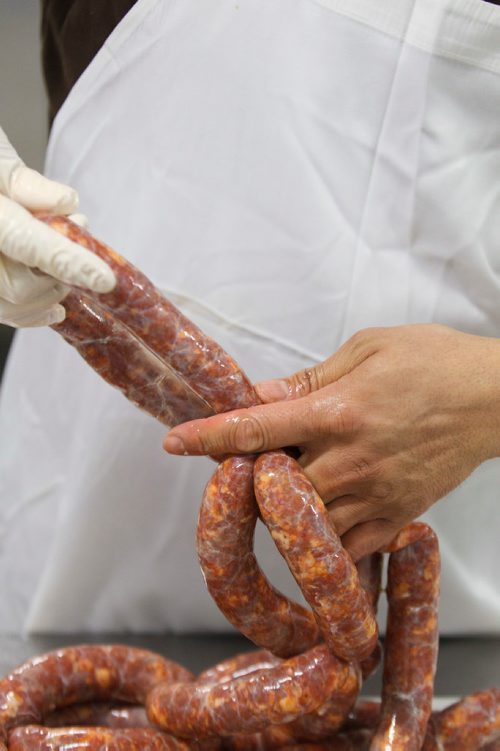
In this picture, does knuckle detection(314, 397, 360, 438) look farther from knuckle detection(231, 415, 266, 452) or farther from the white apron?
the white apron

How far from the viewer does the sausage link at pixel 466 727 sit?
4.64 ft

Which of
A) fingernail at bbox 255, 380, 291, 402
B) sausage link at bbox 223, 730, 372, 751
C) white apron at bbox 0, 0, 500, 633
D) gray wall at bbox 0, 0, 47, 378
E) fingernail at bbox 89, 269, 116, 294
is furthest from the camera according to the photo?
gray wall at bbox 0, 0, 47, 378

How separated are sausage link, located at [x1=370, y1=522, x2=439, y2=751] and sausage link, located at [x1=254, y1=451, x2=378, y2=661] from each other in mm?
165

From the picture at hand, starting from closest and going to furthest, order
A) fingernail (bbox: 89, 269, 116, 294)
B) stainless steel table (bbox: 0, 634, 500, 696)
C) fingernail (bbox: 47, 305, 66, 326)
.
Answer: fingernail (bbox: 89, 269, 116, 294)
fingernail (bbox: 47, 305, 66, 326)
stainless steel table (bbox: 0, 634, 500, 696)

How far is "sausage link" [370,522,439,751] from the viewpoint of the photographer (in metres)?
1.38

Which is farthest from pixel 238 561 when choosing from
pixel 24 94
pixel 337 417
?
pixel 24 94

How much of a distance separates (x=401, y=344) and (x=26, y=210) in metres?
0.52

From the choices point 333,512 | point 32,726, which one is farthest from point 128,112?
point 32,726

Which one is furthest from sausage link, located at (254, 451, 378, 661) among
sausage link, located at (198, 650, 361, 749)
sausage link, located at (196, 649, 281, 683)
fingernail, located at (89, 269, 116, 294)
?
fingernail, located at (89, 269, 116, 294)

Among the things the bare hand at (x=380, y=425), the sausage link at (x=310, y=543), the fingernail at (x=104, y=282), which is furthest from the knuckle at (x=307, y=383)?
the fingernail at (x=104, y=282)

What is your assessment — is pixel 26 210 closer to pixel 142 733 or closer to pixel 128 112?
pixel 128 112

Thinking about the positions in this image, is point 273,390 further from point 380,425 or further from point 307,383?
point 380,425

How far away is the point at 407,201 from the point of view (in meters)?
1.56

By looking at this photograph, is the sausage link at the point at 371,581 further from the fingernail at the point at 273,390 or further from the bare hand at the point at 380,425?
the fingernail at the point at 273,390
